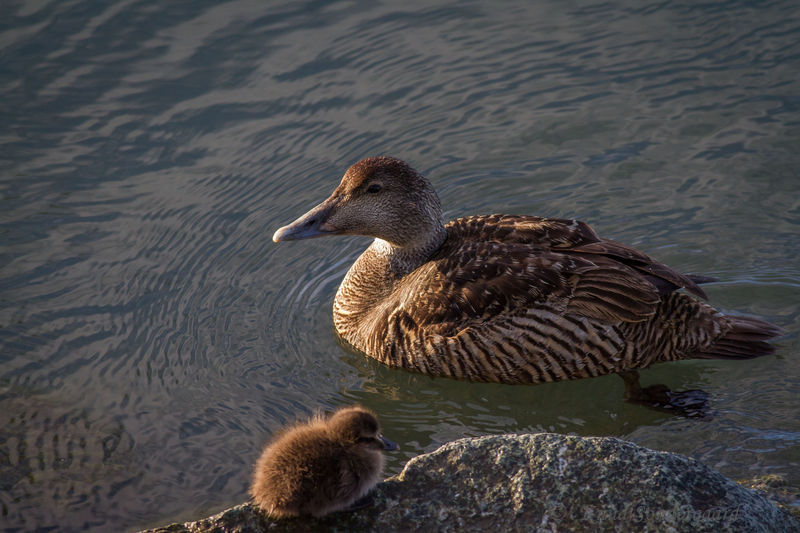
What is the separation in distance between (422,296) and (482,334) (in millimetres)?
542

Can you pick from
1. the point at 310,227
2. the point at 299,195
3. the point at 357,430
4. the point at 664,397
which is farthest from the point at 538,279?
the point at 299,195

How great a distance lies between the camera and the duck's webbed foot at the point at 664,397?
17.9 ft

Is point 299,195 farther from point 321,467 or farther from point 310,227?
point 321,467

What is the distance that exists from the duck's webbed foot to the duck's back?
12 centimetres

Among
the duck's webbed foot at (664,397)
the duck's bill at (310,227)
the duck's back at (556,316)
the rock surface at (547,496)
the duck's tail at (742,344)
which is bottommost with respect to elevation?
the duck's webbed foot at (664,397)

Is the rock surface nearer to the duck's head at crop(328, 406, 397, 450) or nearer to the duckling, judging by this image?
the duckling

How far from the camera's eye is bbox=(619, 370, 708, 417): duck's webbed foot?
5465mm

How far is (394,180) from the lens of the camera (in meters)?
6.45

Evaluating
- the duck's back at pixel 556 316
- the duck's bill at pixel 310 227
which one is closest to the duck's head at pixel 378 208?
the duck's bill at pixel 310 227

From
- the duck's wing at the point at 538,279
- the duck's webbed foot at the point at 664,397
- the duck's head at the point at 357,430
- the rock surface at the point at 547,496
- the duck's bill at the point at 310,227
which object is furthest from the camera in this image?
the duck's bill at the point at 310,227

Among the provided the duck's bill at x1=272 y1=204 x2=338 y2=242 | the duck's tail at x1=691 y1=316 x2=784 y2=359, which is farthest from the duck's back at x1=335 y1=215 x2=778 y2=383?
the duck's bill at x1=272 y1=204 x2=338 y2=242

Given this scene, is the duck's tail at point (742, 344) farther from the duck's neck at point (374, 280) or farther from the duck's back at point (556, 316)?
the duck's neck at point (374, 280)

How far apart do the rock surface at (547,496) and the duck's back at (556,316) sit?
81.6 inches

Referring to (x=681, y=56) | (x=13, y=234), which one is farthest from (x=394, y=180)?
(x=681, y=56)
